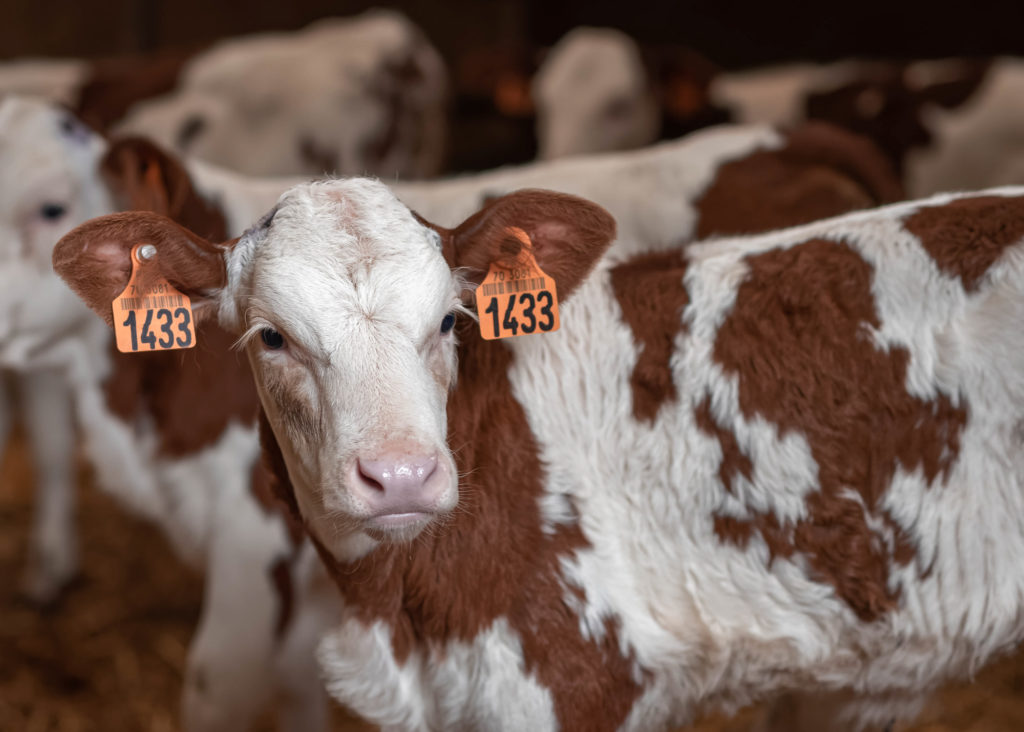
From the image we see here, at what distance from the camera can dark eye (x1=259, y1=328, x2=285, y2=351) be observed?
180 cm

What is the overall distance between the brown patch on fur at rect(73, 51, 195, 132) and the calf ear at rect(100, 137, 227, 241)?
7.94ft

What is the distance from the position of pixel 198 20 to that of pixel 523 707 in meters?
7.01

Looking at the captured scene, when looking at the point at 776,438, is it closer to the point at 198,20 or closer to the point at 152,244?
the point at 152,244

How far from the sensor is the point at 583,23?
26.6ft

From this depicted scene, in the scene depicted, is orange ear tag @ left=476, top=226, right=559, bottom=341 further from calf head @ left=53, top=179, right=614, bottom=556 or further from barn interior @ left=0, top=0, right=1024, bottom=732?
barn interior @ left=0, top=0, right=1024, bottom=732

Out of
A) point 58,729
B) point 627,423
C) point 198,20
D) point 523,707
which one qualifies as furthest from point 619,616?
point 198,20

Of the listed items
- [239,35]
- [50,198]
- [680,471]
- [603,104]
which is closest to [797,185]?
[680,471]

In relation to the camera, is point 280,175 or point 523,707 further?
point 280,175

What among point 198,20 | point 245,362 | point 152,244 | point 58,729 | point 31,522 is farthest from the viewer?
point 198,20

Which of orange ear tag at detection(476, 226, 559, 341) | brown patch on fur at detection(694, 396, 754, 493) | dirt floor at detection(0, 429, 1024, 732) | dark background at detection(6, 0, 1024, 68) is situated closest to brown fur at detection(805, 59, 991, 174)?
dark background at detection(6, 0, 1024, 68)

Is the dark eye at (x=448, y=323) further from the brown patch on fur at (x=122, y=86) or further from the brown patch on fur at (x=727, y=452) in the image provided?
the brown patch on fur at (x=122, y=86)

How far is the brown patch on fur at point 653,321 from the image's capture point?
2062 mm

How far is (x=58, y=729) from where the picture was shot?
329cm

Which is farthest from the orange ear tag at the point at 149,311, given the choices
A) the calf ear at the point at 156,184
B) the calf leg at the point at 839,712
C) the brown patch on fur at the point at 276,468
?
the calf leg at the point at 839,712
